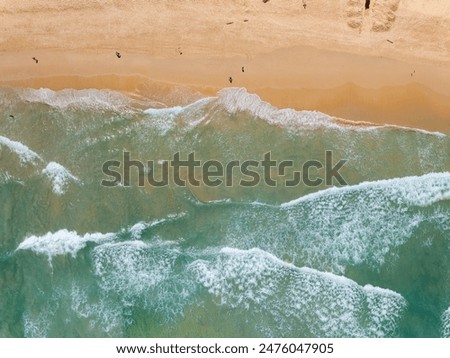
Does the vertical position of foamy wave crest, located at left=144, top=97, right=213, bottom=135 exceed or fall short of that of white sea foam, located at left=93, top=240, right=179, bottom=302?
it exceeds it

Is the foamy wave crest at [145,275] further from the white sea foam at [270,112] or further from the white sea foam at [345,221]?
the white sea foam at [270,112]

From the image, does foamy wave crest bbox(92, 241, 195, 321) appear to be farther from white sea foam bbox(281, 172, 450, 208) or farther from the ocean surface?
white sea foam bbox(281, 172, 450, 208)

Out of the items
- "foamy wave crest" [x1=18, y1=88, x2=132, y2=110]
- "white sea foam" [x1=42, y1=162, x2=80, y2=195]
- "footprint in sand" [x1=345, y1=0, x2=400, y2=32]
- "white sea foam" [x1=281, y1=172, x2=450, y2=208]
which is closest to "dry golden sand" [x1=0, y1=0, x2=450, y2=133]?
"footprint in sand" [x1=345, y1=0, x2=400, y2=32]


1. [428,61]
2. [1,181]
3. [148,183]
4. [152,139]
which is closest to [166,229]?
[148,183]

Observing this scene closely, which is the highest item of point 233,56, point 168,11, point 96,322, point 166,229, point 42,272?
point 168,11

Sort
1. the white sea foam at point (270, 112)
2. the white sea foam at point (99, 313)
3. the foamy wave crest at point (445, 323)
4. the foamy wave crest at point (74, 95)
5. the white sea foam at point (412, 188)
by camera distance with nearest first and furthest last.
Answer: the foamy wave crest at point (445, 323) → the white sea foam at point (99, 313) → the white sea foam at point (412, 188) → the white sea foam at point (270, 112) → the foamy wave crest at point (74, 95)

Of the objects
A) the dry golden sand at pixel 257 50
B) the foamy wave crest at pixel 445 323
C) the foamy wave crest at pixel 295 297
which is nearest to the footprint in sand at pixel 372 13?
the dry golden sand at pixel 257 50

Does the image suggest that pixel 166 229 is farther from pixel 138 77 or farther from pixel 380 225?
pixel 380 225
